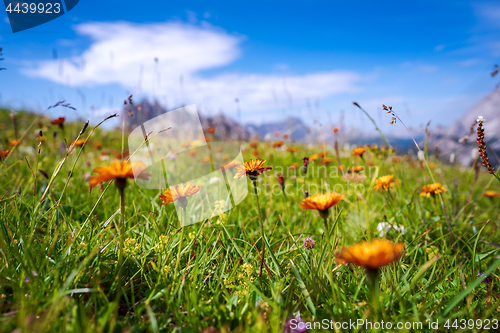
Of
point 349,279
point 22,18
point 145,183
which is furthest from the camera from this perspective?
point 145,183

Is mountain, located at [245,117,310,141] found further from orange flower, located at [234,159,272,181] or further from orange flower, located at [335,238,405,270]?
orange flower, located at [335,238,405,270]

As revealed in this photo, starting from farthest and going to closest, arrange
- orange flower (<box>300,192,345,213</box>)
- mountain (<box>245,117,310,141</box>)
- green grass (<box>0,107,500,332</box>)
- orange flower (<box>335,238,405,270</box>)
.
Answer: mountain (<box>245,117,310,141</box>) < orange flower (<box>300,192,345,213</box>) < green grass (<box>0,107,500,332</box>) < orange flower (<box>335,238,405,270</box>)

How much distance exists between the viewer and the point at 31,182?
234cm

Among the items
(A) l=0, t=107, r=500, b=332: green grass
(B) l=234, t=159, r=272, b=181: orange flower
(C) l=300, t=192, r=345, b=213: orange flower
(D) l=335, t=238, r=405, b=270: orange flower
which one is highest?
(B) l=234, t=159, r=272, b=181: orange flower

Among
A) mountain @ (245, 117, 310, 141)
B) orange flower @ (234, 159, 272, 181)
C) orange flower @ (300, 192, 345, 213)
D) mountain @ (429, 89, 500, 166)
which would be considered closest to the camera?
orange flower @ (300, 192, 345, 213)

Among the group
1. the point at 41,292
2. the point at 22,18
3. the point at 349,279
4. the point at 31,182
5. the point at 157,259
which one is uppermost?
the point at 22,18

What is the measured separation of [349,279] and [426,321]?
375mm


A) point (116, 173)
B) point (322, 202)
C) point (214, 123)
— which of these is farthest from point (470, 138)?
point (214, 123)

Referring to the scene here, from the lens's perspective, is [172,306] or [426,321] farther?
[172,306]

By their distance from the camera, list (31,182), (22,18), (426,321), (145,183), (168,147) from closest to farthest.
Answer: (426,321) → (22,18) → (31,182) → (145,183) → (168,147)

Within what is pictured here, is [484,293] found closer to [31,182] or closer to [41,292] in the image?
[41,292]

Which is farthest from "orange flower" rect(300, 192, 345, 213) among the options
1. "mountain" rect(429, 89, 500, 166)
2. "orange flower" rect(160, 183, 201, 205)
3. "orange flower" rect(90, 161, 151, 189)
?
"mountain" rect(429, 89, 500, 166)

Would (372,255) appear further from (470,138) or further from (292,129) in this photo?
(292,129)

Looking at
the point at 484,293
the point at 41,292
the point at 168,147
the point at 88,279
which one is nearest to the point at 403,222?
the point at 484,293
